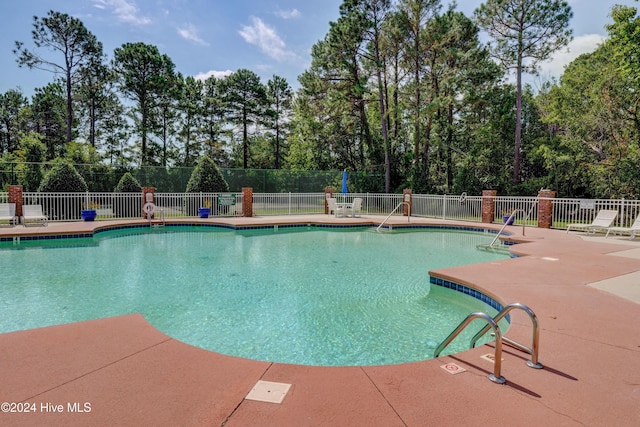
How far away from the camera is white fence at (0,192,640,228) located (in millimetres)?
12875

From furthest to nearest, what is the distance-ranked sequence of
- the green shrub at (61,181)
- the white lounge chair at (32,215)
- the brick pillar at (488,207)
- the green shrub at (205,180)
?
1. the green shrub at (205,180)
2. the brick pillar at (488,207)
3. the green shrub at (61,181)
4. the white lounge chair at (32,215)

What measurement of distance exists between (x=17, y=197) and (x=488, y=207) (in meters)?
16.0

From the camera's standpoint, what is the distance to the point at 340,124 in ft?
76.7

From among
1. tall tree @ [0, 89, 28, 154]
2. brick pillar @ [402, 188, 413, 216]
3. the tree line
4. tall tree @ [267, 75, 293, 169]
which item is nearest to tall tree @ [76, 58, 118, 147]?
the tree line

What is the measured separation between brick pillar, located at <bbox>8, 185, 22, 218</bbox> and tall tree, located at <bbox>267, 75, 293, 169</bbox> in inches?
787

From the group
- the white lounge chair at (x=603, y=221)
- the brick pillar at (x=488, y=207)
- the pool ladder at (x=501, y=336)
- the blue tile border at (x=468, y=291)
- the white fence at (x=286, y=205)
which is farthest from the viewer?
the brick pillar at (x=488, y=207)

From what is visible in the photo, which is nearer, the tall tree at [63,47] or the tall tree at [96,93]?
the tall tree at [63,47]

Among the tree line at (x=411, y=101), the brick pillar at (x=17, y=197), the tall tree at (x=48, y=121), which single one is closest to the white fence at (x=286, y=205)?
the brick pillar at (x=17, y=197)

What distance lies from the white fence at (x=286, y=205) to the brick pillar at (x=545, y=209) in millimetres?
252

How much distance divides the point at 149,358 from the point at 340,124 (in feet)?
72.0

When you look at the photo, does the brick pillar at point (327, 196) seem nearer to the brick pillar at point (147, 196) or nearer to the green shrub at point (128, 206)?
the brick pillar at point (147, 196)

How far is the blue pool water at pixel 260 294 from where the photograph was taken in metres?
3.81

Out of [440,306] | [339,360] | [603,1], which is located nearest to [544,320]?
[440,306]

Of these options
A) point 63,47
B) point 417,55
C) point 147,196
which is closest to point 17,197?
point 147,196
